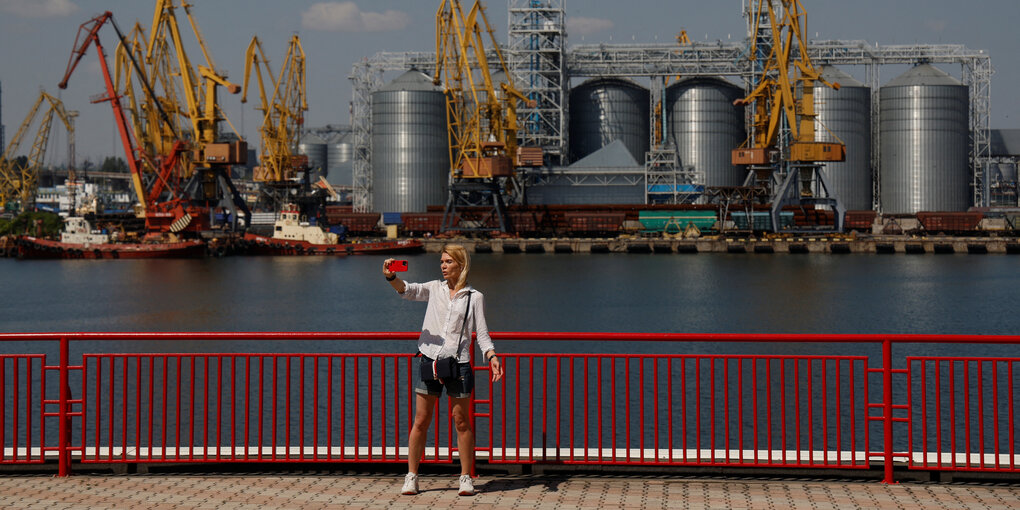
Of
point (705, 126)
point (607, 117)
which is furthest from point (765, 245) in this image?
point (607, 117)

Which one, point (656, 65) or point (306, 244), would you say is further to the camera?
point (656, 65)

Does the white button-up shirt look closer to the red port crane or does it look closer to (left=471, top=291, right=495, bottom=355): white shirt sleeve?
(left=471, top=291, right=495, bottom=355): white shirt sleeve

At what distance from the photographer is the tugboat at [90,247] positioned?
325ft

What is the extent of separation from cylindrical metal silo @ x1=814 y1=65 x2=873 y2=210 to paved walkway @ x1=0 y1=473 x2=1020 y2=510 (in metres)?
119

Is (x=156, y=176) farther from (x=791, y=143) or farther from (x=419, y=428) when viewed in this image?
(x=419, y=428)

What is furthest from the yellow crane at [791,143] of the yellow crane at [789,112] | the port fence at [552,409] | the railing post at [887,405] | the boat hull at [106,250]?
the railing post at [887,405]

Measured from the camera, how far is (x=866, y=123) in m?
128

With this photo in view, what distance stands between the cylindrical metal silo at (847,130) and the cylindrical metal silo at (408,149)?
42.3 m

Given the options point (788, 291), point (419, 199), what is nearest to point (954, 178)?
point (419, 199)

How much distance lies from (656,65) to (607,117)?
863cm

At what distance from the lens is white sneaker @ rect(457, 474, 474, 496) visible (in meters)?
9.53

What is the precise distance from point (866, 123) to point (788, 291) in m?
72.8

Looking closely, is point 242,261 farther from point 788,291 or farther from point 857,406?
point 857,406

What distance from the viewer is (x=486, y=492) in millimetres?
9727
